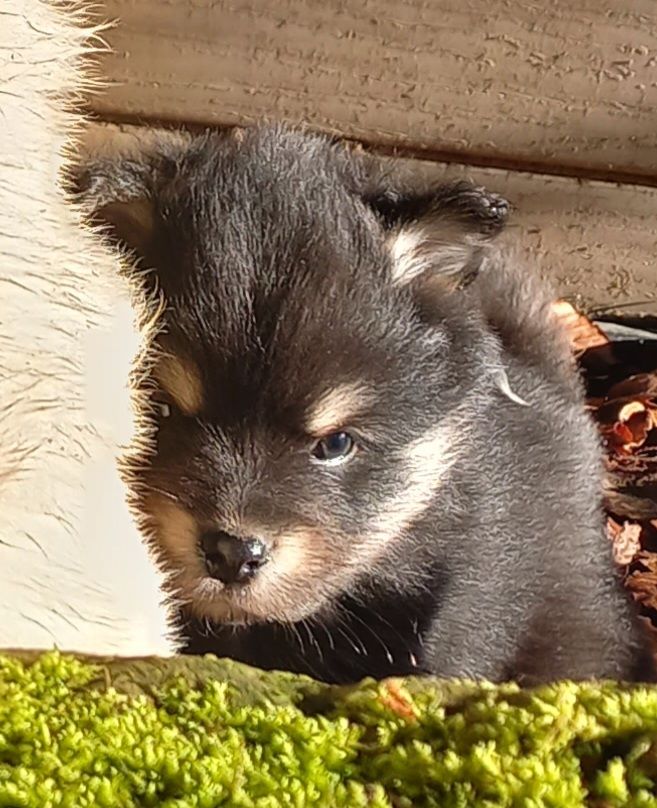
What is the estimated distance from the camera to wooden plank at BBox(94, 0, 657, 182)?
32.2 inches

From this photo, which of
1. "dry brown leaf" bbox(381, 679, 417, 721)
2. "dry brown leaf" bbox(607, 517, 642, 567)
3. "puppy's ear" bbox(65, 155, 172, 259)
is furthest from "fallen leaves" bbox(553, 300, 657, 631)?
"dry brown leaf" bbox(381, 679, 417, 721)

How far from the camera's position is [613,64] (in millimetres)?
859

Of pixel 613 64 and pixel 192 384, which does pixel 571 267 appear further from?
pixel 192 384

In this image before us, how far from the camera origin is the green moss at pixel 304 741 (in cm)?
43

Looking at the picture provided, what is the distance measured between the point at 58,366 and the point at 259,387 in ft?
0.45

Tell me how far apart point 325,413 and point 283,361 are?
0.04m

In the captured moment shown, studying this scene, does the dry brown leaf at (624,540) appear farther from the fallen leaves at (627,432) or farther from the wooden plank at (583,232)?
the wooden plank at (583,232)

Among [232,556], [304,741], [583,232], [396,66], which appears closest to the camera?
[304,741]

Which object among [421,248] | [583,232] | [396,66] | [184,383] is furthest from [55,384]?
[583,232]

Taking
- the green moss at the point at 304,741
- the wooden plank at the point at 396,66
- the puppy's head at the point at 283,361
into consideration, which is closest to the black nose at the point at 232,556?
the puppy's head at the point at 283,361

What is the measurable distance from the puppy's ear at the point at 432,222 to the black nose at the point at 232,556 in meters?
0.17

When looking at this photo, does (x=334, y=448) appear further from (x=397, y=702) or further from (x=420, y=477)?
(x=397, y=702)

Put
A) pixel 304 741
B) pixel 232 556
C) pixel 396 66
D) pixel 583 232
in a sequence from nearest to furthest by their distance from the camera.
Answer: pixel 304 741, pixel 232 556, pixel 396 66, pixel 583 232

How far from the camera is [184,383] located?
0.65 metres
